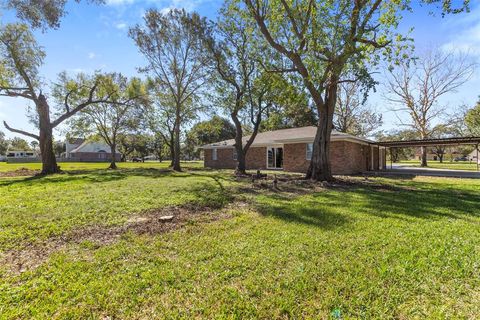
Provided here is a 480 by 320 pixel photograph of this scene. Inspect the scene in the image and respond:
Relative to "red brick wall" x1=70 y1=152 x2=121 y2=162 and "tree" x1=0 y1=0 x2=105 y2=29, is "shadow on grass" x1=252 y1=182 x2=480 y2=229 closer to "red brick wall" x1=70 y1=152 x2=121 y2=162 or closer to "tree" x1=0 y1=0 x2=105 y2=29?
"tree" x1=0 y1=0 x2=105 y2=29

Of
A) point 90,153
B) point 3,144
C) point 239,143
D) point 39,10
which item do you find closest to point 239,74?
point 239,143

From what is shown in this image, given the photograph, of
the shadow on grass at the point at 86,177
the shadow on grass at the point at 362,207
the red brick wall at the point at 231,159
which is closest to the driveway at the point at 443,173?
the shadow on grass at the point at 362,207

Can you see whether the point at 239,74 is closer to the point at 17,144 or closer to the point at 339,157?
the point at 339,157

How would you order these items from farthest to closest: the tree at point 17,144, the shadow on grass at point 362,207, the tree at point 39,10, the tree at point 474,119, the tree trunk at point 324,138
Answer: the tree at point 17,144 → the tree at point 474,119 → the tree trunk at point 324,138 → the tree at point 39,10 → the shadow on grass at point 362,207

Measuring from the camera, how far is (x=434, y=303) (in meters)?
2.64

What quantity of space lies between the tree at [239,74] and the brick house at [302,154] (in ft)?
12.5

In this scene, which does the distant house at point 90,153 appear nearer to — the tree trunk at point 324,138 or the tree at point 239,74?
the tree at point 239,74

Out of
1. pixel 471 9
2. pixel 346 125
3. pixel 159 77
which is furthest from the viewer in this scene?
pixel 346 125

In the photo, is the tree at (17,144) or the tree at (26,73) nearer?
the tree at (26,73)

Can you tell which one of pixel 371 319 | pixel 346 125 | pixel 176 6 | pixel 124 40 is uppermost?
pixel 176 6

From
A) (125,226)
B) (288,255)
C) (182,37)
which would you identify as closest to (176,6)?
(182,37)

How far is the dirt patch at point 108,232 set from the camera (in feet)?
12.0

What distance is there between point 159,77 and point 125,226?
19.1 metres

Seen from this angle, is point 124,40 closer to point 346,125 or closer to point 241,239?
point 241,239
